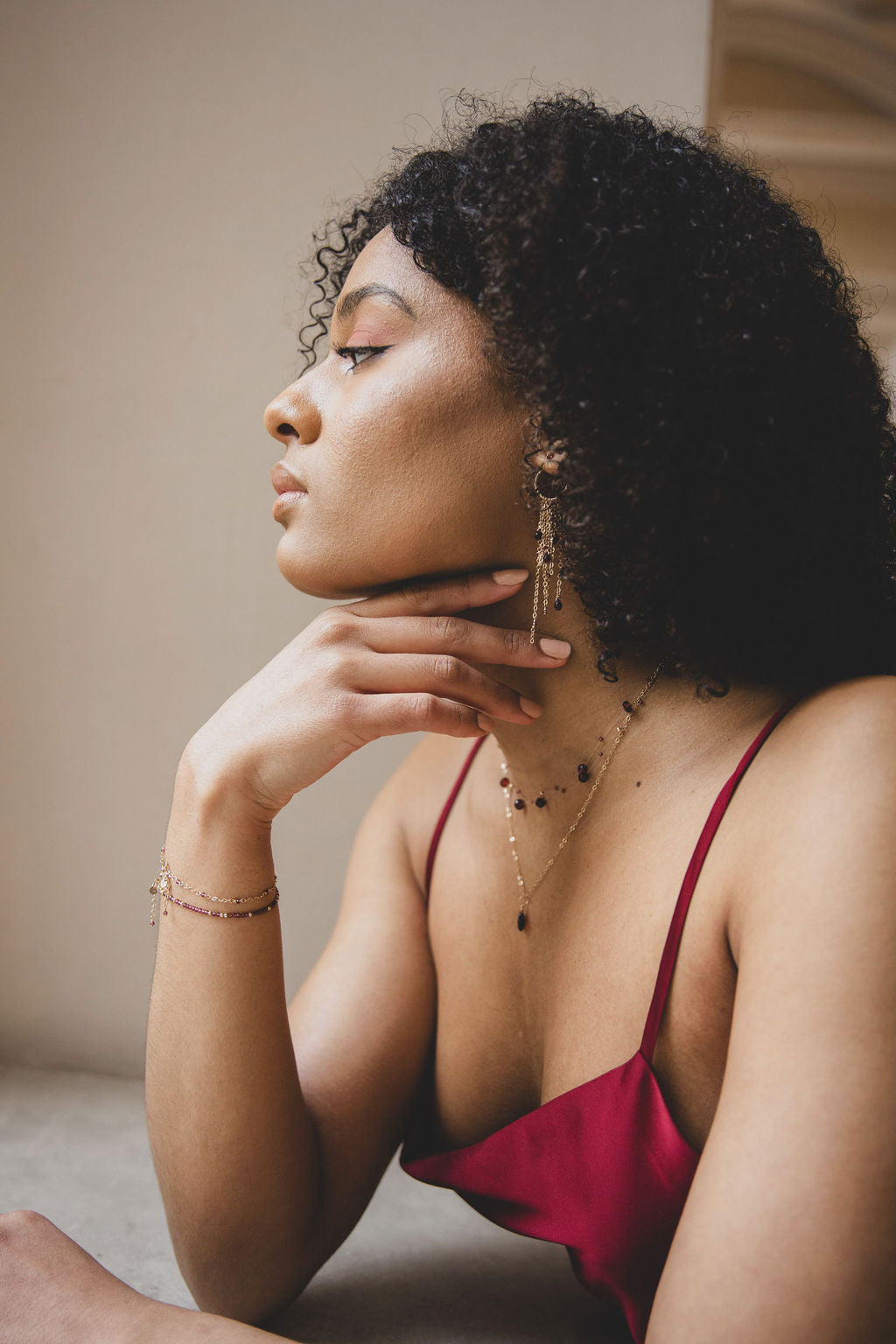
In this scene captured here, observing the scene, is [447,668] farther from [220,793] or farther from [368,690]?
[220,793]

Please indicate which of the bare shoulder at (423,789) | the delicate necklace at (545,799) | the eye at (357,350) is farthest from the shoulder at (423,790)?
the eye at (357,350)

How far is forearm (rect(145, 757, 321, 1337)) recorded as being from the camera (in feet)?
3.29

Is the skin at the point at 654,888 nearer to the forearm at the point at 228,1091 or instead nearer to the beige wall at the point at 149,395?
the forearm at the point at 228,1091

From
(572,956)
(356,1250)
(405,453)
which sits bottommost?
(356,1250)

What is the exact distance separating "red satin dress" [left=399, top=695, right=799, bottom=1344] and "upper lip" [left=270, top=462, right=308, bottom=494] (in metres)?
0.49

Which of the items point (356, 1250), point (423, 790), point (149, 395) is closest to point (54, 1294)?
point (356, 1250)

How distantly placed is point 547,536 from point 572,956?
16.4 inches

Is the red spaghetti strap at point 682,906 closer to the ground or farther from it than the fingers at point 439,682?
closer to the ground

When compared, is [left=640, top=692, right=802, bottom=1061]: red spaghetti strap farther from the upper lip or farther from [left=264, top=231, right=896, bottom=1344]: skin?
the upper lip

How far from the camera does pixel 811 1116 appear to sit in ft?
2.20

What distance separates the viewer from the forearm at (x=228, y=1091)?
3.29 ft

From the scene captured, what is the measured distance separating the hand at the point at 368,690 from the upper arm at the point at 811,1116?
329 mm

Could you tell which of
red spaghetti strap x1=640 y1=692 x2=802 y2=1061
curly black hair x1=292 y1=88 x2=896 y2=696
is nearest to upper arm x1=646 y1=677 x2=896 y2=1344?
red spaghetti strap x1=640 y1=692 x2=802 y2=1061

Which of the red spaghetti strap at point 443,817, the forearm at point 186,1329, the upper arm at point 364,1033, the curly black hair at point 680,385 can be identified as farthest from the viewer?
the red spaghetti strap at point 443,817
